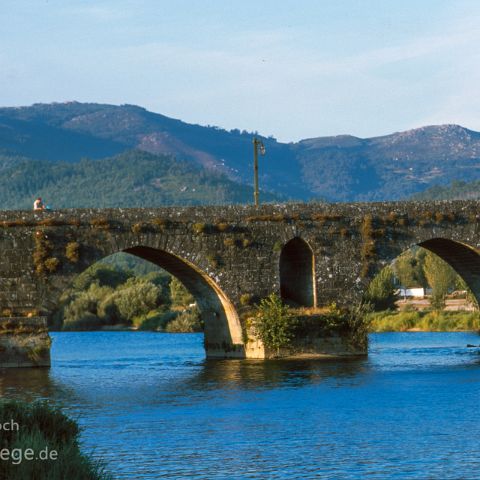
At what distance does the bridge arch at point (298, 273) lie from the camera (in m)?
48.6

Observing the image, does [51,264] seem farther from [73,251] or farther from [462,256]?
[462,256]

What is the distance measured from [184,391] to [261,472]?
14.7m

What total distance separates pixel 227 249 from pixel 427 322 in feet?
101

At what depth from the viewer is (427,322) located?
7469cm

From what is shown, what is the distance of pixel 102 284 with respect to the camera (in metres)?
105

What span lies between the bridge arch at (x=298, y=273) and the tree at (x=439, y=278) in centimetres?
3781

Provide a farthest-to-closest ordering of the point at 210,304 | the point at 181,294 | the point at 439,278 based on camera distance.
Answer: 1. the point at 439,278
2. the point at 181,294
3. the point at 210,304

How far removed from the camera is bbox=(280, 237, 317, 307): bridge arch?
1913 inches

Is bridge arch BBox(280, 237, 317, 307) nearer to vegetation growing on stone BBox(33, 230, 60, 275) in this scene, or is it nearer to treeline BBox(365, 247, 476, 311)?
vegetation growing on stone BBox(33, 230, 60, 275)

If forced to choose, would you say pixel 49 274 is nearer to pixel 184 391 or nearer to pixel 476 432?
pixel 184 391

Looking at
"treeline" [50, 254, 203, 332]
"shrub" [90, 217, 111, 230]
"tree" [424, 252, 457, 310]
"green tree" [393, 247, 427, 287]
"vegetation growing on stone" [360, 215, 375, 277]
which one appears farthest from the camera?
"green tree" [393, 247, 427, 287]

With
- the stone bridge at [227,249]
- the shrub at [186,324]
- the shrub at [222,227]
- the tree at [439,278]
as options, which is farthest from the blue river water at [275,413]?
the tree at [439,278]

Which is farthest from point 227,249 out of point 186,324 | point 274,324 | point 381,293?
point 186,324

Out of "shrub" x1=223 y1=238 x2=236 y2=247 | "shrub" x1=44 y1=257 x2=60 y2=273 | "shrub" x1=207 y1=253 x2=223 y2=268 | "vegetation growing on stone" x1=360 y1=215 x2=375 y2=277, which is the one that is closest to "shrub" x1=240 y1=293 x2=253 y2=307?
"shrub" x1=207 y1=253 x2=223 y2=268
